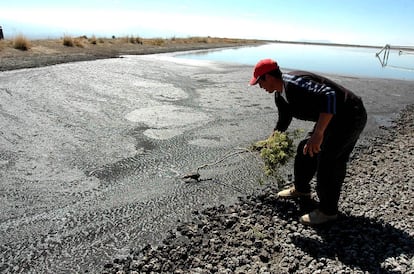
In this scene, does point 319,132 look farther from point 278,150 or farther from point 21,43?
point 21,43

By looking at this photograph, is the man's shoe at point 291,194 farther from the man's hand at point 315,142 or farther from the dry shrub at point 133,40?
the dry shrub at point 133,40

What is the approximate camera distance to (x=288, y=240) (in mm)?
3760

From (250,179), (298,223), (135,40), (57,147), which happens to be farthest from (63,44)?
(298,223)

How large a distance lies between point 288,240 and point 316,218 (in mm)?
441

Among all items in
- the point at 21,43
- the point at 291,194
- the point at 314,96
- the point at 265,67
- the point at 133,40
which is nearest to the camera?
the point at 314,96

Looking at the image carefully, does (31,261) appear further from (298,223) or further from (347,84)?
(347,84)

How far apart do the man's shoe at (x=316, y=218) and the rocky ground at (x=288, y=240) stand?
0.22 feet

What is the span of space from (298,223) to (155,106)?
231 inches

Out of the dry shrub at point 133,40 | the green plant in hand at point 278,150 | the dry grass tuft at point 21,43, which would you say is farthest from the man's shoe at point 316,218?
the dry shrub at point 133,40

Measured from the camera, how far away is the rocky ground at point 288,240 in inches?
132

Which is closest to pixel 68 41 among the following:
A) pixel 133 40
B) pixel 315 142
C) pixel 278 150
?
pixel 133 40

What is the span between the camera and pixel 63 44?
2312 cm

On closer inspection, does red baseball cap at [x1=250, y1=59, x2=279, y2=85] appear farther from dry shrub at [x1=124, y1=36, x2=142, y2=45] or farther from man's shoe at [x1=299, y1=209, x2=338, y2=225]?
dry shrub at [x1=124, y1=36, x2=142, y2=45]

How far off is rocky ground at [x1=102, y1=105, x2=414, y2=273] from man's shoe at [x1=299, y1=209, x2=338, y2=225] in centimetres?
7
